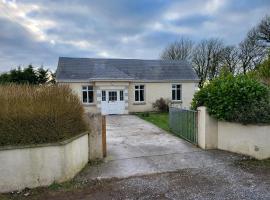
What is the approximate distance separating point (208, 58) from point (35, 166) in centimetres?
3766

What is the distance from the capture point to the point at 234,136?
298 inches

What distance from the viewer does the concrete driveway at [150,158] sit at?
6188 mm

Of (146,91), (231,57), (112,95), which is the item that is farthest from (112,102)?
(231,57)

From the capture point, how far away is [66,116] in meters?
5.81

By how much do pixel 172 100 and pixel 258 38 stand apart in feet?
58.3

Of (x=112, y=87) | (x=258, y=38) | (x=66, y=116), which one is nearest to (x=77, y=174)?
(x=66, y=116)

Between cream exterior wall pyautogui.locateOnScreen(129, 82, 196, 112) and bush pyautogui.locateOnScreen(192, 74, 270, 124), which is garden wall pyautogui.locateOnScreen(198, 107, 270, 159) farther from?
cream exterior wall pyautogui.locateOnScreen(129, 82, 196, 112)

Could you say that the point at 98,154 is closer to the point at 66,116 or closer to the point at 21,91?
the point at 66,116

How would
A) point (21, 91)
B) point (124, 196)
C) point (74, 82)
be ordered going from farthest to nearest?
1. point (74, 82)
2. point (21, 91)
3. point (124, 196)

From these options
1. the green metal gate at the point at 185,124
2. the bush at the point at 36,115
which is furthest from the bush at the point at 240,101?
the bush at the point at 36,115

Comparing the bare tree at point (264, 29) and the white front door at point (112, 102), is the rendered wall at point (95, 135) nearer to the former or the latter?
the white front door at point (112, 102)

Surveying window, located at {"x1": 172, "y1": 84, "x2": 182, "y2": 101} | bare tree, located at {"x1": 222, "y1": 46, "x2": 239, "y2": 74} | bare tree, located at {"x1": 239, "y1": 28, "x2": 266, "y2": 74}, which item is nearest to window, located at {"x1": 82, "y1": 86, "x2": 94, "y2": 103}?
window, located at {"x1": 172, "y1": 84, "x2": 182, "y2": 101}

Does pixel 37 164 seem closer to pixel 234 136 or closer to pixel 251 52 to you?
pixel 234 136

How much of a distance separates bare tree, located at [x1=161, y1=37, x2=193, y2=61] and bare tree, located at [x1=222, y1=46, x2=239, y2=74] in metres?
5.48
